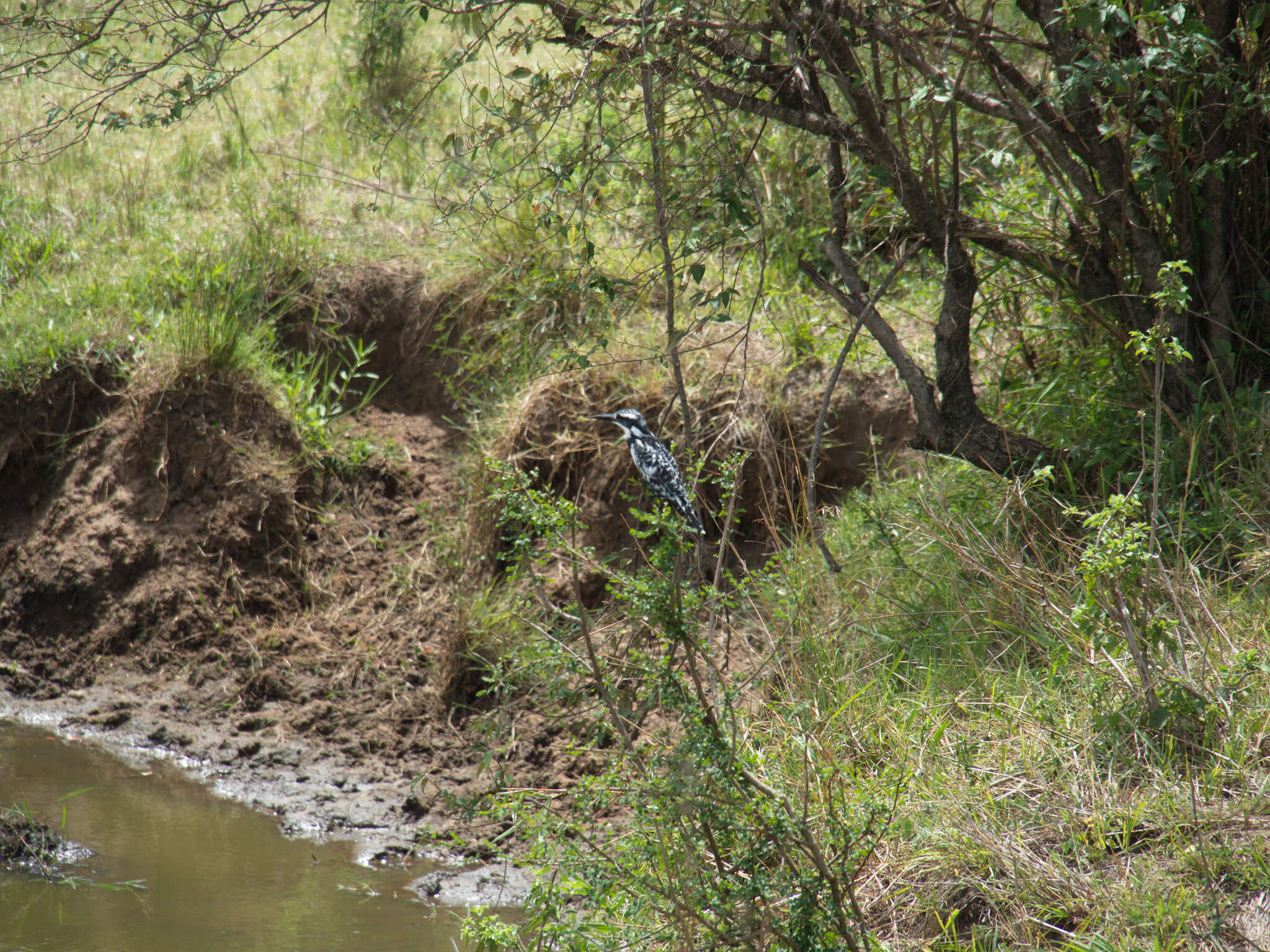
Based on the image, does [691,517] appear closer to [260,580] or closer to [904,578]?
[904,578]

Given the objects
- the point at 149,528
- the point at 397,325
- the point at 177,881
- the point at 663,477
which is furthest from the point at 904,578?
the point at 149,528

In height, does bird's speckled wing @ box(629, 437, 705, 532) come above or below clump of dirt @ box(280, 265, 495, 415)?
below

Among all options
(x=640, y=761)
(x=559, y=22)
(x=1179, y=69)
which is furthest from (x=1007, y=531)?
(x=559, y=22)

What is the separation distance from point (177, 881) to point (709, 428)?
9.37 ft

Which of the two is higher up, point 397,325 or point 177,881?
point 397,325

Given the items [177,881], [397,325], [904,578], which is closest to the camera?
[177,881]

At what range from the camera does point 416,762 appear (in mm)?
4312

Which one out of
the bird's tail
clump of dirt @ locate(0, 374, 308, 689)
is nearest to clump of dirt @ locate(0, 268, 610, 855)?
clump of dirt @ locate(0, 374, 308, 689)

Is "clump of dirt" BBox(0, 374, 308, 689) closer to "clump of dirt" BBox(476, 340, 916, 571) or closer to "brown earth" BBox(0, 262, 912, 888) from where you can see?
"brown earth" BBox(0, 262, 912, 888)

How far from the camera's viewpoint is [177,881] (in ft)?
11.8

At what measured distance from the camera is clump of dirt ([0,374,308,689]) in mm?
4777

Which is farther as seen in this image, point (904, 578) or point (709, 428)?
point (709, 428)

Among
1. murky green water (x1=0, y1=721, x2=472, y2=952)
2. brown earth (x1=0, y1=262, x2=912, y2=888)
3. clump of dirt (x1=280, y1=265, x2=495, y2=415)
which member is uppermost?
clump of dirt (x1=280, y1=265, x2=495, y2=415)

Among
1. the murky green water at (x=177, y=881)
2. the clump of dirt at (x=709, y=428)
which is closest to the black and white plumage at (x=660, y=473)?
the clump of dirt at (x=709, y=428)
